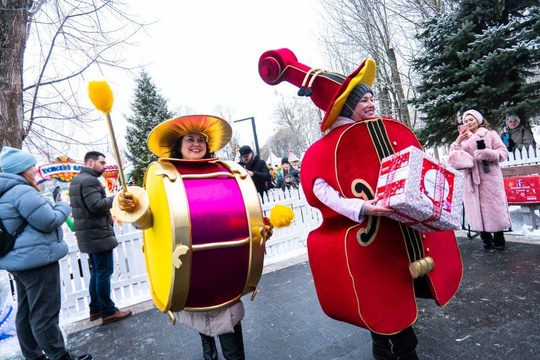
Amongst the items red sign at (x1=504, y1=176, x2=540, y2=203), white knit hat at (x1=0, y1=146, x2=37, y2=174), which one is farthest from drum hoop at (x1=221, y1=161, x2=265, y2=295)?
red sign at (x1=504, y1=176, x2=540, y2=203)

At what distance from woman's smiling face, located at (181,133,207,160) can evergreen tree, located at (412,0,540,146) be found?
283 inches

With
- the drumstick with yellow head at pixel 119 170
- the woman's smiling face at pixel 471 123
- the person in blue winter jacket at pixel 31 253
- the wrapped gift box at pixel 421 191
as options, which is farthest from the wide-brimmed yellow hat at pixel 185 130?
the woman's smiling face at pixel 471 123

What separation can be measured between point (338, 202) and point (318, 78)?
2.82 feet

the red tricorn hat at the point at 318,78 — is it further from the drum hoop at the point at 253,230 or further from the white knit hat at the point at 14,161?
the white knit hat at the point at 14,161

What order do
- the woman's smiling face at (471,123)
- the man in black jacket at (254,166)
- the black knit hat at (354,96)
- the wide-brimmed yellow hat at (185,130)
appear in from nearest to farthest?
the black knit hat at (354,96) → the wide-brimmed yellow hat at (185,130) → the woman's smiling face at (471,123) → the man in black jacket at (254,166)

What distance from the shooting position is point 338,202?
1.96m

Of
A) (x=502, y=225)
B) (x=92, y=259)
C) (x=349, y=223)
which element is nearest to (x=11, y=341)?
(x=92, y=259)

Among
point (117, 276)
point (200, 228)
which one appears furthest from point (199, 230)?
point (117, 276)

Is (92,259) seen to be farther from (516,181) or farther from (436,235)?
Result: (516,181)

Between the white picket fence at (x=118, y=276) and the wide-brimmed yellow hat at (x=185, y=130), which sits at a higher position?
the wide-brimmed yellow hat at (x=185, y=130)

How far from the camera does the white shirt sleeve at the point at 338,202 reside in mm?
1883

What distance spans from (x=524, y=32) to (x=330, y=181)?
7.68m

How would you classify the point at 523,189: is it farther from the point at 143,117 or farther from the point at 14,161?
the point at 143,117

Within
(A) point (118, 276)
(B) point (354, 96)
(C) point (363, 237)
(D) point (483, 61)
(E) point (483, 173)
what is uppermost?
(D) point (483, 61)
